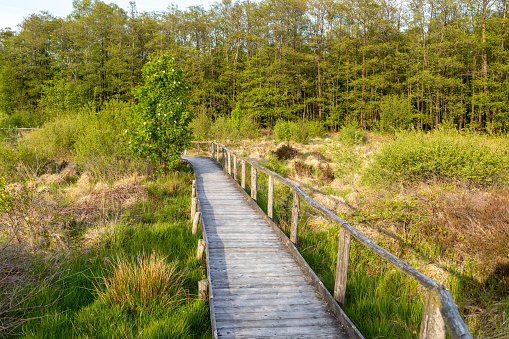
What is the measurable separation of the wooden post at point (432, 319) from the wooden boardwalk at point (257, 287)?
1160 millimetres

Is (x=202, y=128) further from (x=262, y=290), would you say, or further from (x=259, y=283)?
(x=262, y=290)

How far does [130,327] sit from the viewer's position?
142 inches

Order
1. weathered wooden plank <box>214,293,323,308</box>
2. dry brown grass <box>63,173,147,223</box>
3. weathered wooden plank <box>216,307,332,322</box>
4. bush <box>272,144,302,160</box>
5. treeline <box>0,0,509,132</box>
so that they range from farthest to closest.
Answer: treeline <box>0,0,509,132</box>, bush <box>272,144,302,160</box>, dry brown grass <box>63,173,147,223</box>, weathered wooden plank <box>214,293,323,308</box>, weathered wooden plank <box>216,307,332,322</box>

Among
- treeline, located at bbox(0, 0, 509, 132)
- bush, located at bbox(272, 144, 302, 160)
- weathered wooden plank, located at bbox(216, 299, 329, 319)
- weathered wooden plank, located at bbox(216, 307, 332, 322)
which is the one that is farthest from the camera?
treeline, located at bbox(0, 0, 509, 132)

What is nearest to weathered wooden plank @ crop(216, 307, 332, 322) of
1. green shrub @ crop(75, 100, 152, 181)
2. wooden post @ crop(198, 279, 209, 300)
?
wooden post @ crop(198, 279, 209, 300)

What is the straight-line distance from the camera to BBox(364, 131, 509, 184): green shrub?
732 cm

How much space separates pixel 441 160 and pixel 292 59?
33.2 metres

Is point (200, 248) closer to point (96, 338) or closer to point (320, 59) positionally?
point (96, 338)

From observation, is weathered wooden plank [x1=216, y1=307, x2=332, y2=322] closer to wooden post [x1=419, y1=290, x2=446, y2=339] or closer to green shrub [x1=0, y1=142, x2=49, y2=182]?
wooden post [x1=419, y1=290, x2=446, y2=339]

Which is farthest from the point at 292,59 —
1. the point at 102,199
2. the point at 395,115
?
the point at 102,199

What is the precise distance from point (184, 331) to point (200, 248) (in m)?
1.96

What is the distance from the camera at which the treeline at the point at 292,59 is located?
90.6 feet

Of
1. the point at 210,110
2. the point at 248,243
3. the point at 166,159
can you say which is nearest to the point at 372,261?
Result: the point at 248,243

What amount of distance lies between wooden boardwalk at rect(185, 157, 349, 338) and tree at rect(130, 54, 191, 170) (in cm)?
578
